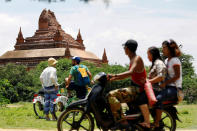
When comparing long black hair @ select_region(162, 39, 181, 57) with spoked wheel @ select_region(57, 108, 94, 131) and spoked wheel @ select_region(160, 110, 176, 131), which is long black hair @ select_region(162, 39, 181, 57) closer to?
spoked wheel @ select_region(160, 110, 176, 131)

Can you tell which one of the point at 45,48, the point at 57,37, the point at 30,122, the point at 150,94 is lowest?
the point at 30,122

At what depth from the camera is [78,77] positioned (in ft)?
29.2

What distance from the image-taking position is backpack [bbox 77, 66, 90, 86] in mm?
8867

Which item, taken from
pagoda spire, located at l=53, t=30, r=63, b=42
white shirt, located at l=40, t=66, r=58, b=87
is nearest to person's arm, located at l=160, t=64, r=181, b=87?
white shirt, located at l=40, t=66, r=58, b=87

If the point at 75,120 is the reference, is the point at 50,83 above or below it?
above

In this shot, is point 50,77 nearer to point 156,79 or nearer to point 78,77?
point 78,77

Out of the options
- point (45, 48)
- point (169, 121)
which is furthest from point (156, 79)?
point (45, 48)

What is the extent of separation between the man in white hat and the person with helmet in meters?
0.58

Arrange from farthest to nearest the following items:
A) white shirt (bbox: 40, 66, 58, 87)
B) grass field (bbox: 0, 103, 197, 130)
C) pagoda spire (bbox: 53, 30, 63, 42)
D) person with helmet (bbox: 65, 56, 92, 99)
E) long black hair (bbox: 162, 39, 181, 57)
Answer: pagoda spire (bbox: 53, 30, 63, 42) < white shirt (bbox: 40, 66, 58, 87) < person with helmet (bbox: 65, 56, 92, 99) < grass field (bbox: 0, 103, 197, 130) < long black hair (bbox: 162, 39, 181, 57)

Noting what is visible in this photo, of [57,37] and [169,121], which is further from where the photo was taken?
[57,37]

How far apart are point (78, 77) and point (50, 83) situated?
976 millimetres

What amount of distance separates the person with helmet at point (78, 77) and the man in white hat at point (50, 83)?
0.58 metres

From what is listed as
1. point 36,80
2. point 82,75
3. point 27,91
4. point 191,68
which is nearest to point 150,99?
point 82,75

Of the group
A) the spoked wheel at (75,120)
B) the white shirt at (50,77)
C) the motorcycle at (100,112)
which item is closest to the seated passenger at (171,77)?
the motorcycle at (100,112)
